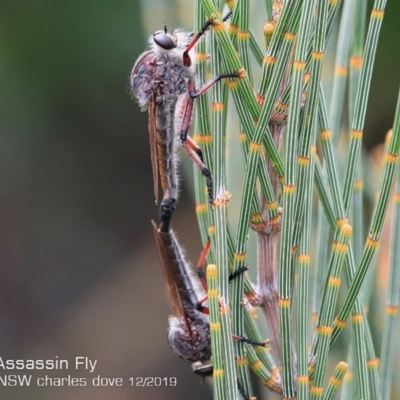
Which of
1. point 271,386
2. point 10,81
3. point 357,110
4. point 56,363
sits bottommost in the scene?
point 271,386

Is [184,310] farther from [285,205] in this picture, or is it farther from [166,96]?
[285,205]

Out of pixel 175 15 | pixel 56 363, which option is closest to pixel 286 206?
pixel 175 15

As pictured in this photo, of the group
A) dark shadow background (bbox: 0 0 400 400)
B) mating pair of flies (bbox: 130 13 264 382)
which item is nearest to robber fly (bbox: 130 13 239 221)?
mating pair of flies (bbox: 130 13 264 382)

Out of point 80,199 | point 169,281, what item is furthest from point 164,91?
point 80,199

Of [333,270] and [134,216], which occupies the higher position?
[134,216]

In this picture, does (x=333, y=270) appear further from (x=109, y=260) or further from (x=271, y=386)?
(x=109, y=260)

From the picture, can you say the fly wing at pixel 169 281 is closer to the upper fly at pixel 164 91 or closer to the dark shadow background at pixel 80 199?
the upper fly at pixel 164 91

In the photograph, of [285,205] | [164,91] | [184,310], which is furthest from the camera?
[164,91]

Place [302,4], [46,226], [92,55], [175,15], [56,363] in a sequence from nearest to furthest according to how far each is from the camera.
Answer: [302,4] → [175,15] → [56,363] → [92,55] → [46,226]
